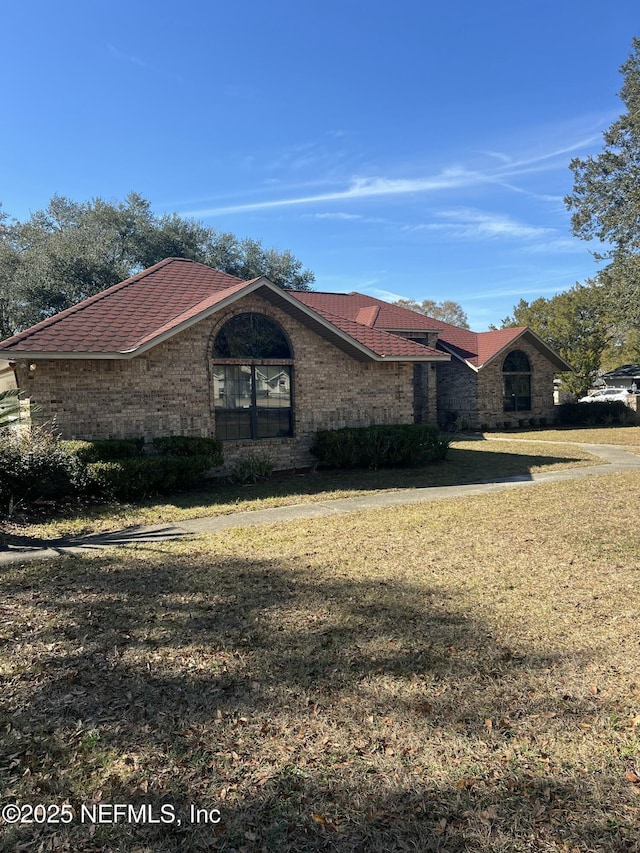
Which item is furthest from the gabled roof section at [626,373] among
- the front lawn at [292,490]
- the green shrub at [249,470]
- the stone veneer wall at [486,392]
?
the green shrub at [249,470]

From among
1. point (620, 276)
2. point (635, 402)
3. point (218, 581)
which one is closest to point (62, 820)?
point (218, 581)

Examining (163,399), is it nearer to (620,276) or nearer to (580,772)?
(580,772)

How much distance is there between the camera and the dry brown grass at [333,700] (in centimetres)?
266

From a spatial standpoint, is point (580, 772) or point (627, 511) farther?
point (627, 511)

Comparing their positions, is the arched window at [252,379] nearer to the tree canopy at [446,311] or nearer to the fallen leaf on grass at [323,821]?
the fallen leaf on grass at [323,821]

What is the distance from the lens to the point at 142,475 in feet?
35.3

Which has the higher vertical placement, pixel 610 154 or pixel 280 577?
pixel 610 154

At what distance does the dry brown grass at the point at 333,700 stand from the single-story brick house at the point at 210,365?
5.94 meters

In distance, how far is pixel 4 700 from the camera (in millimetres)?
3691

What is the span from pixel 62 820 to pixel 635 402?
3533 cm

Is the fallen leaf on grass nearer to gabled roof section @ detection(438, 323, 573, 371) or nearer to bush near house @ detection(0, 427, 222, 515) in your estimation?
bush near house @ detection(0, 427, 222, 515)

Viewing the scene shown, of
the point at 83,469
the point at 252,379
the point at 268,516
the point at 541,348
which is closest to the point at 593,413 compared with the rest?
the point at 541,348

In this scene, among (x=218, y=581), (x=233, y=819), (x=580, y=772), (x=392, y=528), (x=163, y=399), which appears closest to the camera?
(x=233, y=819)

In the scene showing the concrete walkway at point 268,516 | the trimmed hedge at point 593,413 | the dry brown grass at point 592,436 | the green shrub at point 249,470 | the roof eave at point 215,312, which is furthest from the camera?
the trimmed hedge at point 593,413
